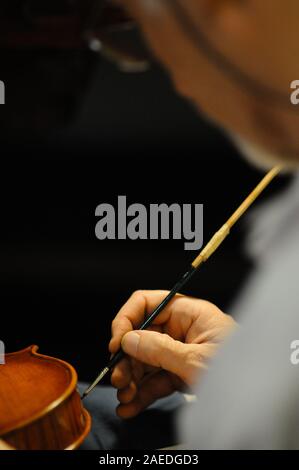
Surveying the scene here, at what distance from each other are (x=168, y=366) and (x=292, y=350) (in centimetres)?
22

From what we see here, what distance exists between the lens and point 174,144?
32.9 inches

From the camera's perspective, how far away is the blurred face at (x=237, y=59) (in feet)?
2.14

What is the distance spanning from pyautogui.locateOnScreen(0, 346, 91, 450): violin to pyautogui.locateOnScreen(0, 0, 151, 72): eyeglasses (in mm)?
468

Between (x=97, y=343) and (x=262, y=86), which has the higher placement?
(x=262, y=86)

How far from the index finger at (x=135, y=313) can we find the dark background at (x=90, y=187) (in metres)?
0.02

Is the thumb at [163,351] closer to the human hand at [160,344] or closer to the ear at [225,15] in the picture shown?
the human hand at [160,344]

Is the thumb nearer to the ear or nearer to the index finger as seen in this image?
the index finger

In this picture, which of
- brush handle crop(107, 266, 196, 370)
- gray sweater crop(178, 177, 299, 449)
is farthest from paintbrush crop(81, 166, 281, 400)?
gray sweater crop(178, 177, 299, 449)

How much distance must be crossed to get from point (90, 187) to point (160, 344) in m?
0.26

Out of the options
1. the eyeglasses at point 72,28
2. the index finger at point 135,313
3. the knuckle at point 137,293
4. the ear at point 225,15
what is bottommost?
the index finger at point 135,313

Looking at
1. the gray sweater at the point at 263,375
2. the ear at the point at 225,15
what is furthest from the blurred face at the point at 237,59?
the gray sweater at the point at 263,375
